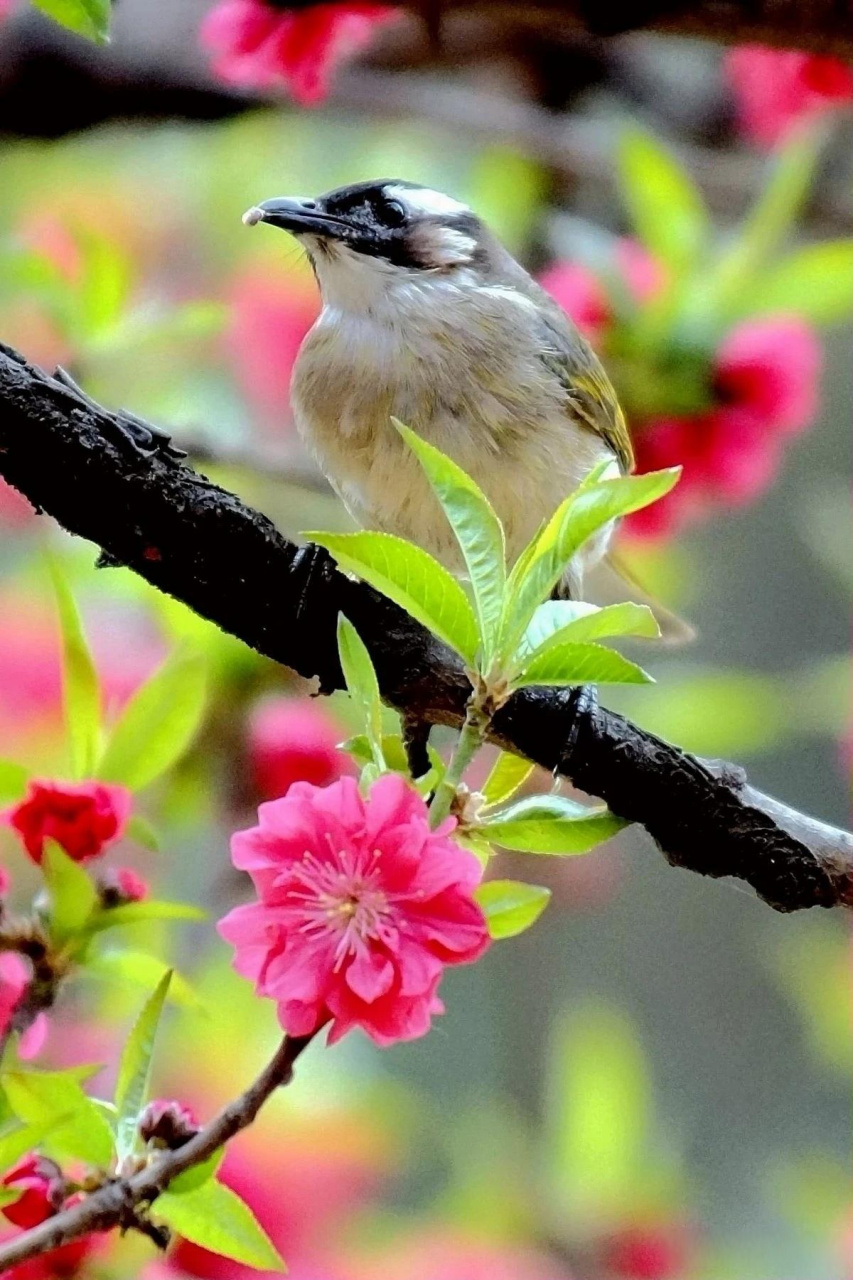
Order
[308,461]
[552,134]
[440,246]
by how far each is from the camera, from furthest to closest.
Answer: [552,134]
[308,461]
[440,246]

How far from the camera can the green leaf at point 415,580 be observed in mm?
670

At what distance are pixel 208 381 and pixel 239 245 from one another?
0.36m

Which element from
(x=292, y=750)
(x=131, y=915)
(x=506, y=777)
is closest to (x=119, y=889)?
(x=131, y=915)

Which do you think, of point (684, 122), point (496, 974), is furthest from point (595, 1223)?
point (684, 122)

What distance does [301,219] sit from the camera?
1.48 meters

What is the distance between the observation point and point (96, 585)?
1.67m

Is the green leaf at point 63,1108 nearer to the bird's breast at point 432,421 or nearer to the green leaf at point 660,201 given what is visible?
the bird's breast at point 432,421

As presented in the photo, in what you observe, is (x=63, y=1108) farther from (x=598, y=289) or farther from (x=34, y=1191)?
(x=598, y=289)

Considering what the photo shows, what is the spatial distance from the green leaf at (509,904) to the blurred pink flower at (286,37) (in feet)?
2.55

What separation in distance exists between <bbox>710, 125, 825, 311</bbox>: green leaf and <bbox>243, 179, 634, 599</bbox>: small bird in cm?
21

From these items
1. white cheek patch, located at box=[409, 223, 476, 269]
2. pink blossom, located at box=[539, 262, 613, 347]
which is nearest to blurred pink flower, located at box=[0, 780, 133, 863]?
white cheek patch, located at box=[409, 223, 476, 269]

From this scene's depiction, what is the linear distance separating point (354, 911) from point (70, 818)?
26cm

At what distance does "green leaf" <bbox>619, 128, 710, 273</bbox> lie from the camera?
5.61 feet

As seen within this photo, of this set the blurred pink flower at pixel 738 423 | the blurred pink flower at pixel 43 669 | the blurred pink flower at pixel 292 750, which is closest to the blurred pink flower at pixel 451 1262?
the blurred pink flower at pixel 292 750
